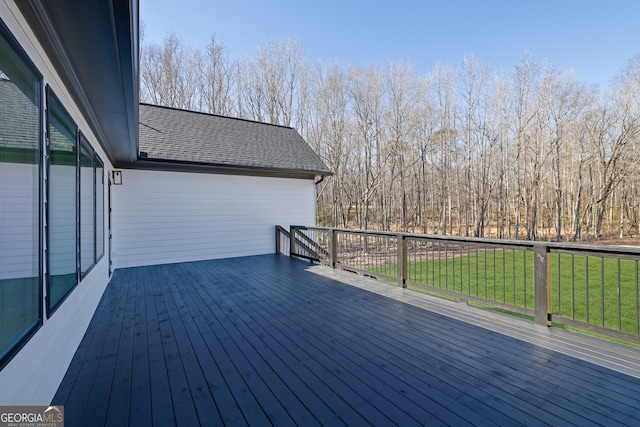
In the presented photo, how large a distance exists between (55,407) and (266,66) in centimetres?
1623

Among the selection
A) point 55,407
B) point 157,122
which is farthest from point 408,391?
point 157,122

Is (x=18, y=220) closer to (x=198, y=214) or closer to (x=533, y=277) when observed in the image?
(x=198, y=214)

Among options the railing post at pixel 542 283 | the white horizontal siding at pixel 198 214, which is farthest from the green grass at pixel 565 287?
the white horizontal siding at pixel 198 214

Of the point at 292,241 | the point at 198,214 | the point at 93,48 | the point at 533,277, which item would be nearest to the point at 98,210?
the point at 93,48

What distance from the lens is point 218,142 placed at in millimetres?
8672

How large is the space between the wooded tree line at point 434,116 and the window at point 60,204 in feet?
38.4

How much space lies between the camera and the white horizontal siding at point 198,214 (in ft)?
22.7

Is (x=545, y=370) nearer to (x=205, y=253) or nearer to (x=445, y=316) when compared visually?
(x=445, y=316)

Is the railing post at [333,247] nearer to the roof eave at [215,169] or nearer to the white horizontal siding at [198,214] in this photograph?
the white horizontal siding at [198,214]

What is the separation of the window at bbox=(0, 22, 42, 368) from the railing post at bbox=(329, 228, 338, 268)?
16.6 feet

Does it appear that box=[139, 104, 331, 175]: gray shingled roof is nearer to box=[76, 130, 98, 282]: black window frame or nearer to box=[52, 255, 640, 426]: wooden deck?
box=[76, 130, 98, 282]: black window frame

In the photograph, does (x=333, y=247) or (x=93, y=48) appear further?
(x=333, y=247)

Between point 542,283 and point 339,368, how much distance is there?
238cm

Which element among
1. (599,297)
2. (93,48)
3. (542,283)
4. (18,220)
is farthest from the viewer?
(599,297)
